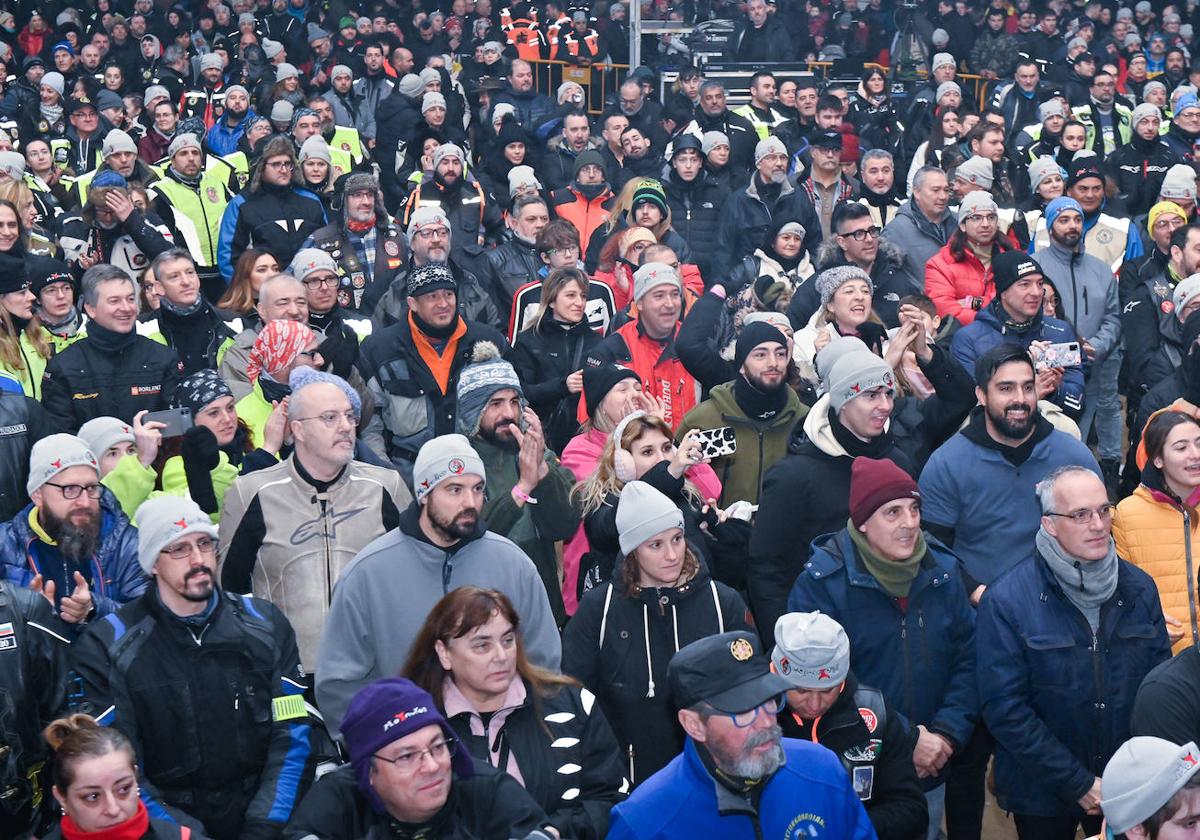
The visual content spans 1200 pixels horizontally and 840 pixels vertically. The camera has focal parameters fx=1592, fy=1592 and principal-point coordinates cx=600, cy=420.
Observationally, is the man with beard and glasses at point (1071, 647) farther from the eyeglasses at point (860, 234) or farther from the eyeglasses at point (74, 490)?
the eyeglasses at point (860, 234)

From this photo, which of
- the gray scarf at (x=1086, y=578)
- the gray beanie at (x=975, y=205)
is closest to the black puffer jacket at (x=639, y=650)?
the gray scarf at (x=1086, y=578)

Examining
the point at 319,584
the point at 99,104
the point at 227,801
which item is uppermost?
the point at 99,104

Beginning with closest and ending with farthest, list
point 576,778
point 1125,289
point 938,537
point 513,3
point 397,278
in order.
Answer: point 576,778
point 938,537
point 397,278
point 1125,289
point 513,3

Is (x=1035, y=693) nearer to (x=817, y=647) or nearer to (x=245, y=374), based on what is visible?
(x=817, y=647)

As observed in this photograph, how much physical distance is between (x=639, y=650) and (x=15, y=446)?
10.0 ft

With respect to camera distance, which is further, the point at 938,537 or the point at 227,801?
the point at 938,537

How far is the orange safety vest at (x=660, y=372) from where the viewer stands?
779cm

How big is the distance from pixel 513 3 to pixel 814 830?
1887 centimetres

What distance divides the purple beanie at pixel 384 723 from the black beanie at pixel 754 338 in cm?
291

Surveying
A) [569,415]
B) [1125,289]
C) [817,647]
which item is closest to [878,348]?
[569,415]

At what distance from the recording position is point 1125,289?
9492 millimetres

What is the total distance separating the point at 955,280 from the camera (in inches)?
351

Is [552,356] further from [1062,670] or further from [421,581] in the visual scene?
[1062,670]

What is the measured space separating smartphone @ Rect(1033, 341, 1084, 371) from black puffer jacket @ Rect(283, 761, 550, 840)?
3.85 m
